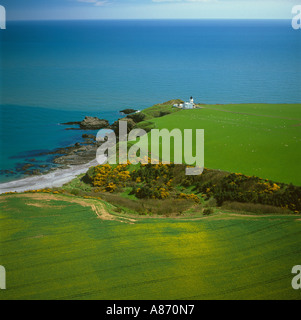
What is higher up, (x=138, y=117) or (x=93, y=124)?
(x=138, y=117)

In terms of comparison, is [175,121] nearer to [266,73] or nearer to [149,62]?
[266,73]

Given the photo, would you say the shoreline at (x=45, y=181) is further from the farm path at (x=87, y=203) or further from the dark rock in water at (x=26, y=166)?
the farm path at (x=87, y=203)

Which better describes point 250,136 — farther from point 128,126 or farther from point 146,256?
point 146,256

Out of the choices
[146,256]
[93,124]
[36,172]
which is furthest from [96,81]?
[146,256]

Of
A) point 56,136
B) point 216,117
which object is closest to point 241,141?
point 216,117

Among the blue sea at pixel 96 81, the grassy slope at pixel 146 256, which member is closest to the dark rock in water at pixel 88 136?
the blue sea at pixel 96 81
